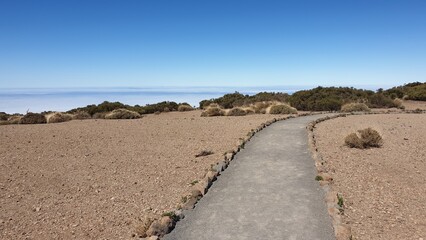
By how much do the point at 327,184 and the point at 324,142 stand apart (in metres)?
8.41

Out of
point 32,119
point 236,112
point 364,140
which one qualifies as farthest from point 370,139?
point 32,119

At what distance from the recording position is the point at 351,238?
668 cm

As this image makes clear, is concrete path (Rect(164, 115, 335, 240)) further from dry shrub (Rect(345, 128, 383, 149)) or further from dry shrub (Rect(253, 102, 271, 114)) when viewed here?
dry shrub (Rect(253, 102, 271, 114))

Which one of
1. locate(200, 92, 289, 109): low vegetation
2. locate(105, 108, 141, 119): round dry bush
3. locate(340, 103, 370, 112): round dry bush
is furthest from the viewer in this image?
locate(200, 92, 289, 109): low vegetation

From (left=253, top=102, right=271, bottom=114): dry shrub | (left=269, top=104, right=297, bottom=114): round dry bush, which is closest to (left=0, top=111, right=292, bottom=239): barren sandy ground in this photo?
(left=269, top=104, right=297, bottom=114): round dry bush

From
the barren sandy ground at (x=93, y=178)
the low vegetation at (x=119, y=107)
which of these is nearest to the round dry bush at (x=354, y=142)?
the barren sandy ground at (x=93, y=178)

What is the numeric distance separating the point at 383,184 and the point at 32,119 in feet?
88.8

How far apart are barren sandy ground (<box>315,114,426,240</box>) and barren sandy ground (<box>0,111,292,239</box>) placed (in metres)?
4.41

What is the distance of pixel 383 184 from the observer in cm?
1073

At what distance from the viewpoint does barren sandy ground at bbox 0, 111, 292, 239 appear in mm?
8062

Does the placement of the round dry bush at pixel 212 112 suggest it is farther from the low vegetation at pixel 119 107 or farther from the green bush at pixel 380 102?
the green bush at pixel 380 102

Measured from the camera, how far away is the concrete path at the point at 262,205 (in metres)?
7.08

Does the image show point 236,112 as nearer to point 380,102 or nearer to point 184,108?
point 184,108

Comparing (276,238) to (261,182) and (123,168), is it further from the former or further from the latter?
(123,168)
